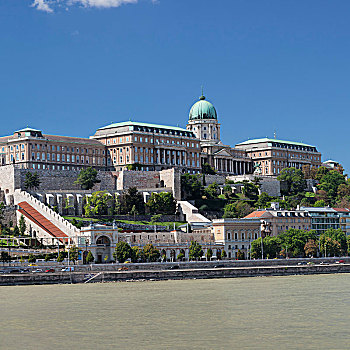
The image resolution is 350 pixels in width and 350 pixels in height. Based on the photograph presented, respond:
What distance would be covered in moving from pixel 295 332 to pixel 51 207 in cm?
7731

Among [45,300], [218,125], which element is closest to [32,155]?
[218,125]

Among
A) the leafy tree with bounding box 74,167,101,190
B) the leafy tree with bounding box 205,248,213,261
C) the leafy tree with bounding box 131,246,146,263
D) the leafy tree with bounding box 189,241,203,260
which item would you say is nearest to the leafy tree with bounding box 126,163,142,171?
the leafy tree with bounding box 74,167,101,190

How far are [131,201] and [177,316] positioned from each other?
74.6m

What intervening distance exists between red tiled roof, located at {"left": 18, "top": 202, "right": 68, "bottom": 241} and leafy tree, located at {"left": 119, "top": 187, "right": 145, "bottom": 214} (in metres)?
15.6

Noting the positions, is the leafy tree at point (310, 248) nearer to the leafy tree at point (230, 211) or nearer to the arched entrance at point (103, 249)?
the leafy tree at point (230, 211)

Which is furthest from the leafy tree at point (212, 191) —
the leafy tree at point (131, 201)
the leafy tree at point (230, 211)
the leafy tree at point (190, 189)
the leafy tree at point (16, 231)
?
the leafy tree at point (16, 231)

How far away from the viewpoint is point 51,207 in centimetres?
11744

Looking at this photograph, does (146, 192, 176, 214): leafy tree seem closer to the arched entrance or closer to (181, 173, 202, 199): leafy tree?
(181, 173, 202, 199): leafy tree

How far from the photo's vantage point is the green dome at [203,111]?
17488 cm

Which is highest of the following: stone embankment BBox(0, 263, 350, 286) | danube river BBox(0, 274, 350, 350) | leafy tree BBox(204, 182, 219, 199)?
leafy tree BBox(204, 182, 219, 199)

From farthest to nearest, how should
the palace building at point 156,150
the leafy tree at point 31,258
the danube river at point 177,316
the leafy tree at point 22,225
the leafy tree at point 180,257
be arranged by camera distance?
the palace building at point 156,150
the leafy tree at point 22,225
the leafy tree at point 180,257
the leafy tree at point 31,258
the danube river at point 177,316

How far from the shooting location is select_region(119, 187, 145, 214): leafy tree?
409 ft

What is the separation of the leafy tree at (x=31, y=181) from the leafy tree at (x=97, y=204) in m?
9.23

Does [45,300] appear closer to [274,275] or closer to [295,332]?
[295,332]
